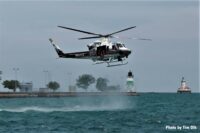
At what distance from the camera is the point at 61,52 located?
83.7 metres

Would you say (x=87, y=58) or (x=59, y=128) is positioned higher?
(x=87, y=58)

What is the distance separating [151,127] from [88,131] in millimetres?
7822

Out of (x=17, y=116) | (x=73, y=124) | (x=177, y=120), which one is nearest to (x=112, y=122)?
(x=73, y=124)

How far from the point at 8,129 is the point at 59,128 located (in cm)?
538

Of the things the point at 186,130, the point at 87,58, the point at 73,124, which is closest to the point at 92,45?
the point at 87,58

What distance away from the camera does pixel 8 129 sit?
77.2 meters

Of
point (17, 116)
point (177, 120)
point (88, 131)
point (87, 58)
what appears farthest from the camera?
point (17, 116)

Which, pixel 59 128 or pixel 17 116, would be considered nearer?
pixel 59 128

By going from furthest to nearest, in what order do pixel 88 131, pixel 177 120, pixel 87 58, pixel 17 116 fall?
pixel 17 116 < pixel 177 120 < pixel 87 58 < pixel 88 131

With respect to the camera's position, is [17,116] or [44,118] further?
[17,116]

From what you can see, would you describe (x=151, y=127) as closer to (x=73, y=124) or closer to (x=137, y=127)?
(x=137, y=127)

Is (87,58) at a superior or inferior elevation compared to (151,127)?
superior

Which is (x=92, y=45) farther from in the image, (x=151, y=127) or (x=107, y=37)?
(x=151, y=127)

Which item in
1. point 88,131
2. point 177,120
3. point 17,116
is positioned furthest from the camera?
point 17,116
